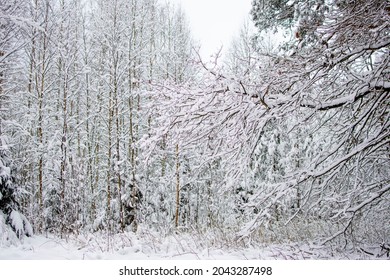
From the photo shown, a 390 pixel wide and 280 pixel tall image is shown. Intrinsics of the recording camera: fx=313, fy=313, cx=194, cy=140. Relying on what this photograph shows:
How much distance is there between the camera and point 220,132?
3539 mm

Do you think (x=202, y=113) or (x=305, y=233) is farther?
(x=305, y=233)

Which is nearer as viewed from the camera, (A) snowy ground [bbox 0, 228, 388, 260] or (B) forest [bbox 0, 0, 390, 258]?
(B) forest [bbox 0, 0, 390, 258]

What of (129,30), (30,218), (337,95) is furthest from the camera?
(129,30)

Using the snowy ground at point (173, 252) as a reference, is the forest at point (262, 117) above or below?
above

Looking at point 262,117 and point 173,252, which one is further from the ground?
point 262,117

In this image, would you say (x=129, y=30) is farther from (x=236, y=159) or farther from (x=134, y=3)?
(x=236, y=159)

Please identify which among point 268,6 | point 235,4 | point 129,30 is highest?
point 129,30

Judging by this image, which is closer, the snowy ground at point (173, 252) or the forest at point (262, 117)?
the forest at point (262, 117)

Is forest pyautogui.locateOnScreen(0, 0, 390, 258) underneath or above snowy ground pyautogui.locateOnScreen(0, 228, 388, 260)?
above

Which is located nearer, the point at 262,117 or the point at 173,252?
the point at 262,117

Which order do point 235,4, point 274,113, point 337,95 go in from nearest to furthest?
point 274,113 → point 337,95 → point 235,4

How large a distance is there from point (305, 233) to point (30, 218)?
252 inches

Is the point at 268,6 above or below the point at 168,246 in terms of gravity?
above

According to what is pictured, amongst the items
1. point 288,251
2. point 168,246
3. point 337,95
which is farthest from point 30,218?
point 337,95
